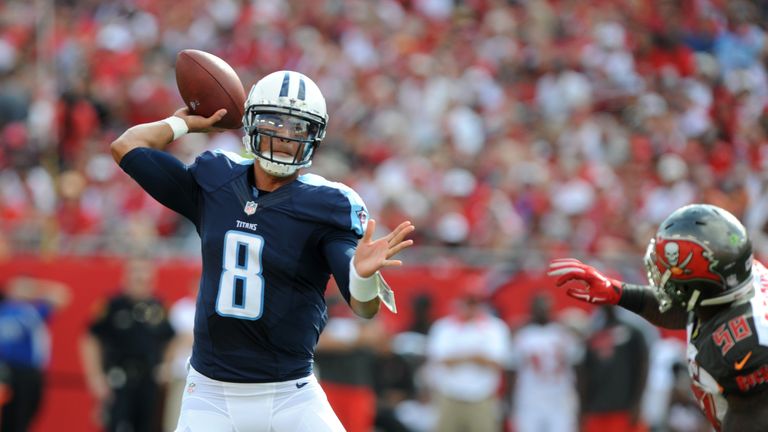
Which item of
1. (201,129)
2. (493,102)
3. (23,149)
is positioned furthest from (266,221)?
(493,102)

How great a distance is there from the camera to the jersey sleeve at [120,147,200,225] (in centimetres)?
449

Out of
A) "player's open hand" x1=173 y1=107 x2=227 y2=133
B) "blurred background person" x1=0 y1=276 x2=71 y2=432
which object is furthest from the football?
"blurred background person" x1=0 y1=276 x2=71 y2=432

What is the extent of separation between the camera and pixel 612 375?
9.34m

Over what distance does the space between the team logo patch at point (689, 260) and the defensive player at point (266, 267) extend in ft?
3.60

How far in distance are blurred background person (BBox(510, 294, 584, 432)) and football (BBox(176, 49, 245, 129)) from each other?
5.27 m

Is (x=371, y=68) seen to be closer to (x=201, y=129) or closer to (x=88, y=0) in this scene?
(x=88, y=0)

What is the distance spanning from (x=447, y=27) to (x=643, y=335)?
7.05 m

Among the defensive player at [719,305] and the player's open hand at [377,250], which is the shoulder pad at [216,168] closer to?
the player's open hand at [377,250]

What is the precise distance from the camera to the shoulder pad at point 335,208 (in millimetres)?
4355

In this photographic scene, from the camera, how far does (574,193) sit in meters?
11.8

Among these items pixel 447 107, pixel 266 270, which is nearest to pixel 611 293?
pixel 266 270

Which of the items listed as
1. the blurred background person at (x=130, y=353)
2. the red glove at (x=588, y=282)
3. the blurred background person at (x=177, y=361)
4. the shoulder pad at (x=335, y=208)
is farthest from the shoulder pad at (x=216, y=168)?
the blurred background person at (x=130, y=353)

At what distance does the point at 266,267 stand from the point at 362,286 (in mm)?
482

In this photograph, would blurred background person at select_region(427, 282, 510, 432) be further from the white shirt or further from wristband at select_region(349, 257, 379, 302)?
wristband at select_region(349, 257, 379, 302)
